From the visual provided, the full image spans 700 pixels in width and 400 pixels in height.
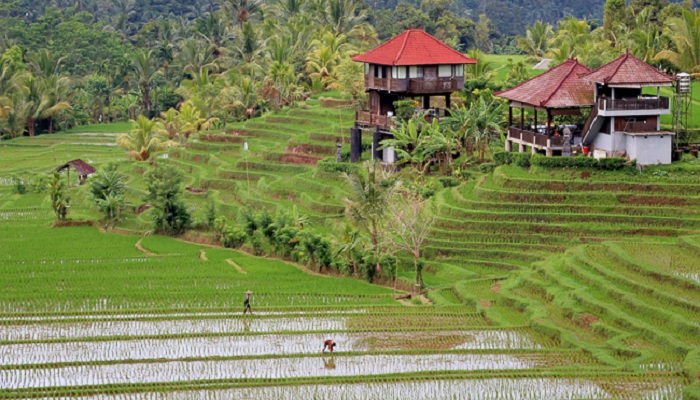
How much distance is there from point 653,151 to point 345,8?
105ft

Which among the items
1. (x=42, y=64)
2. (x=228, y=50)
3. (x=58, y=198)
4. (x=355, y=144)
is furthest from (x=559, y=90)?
(x=42, y=64)

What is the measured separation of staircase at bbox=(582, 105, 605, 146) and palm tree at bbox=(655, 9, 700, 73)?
33.6ft

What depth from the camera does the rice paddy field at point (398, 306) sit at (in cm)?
2384

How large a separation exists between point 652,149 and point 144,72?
138 ft

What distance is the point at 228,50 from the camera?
68438 mm

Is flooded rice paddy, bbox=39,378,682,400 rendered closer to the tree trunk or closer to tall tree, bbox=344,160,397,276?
tall tree, bbox=344,160,397,276

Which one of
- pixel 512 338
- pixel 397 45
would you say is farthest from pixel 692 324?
pixel 397 45

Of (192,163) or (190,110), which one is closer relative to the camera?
(192,163)

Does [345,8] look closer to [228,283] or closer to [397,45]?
[397,45]

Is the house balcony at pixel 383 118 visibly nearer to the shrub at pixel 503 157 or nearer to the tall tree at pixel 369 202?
the shrub at pixel 503 157

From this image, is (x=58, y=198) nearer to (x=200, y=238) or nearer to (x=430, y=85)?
(x=200, y=238)

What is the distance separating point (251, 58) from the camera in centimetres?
6756

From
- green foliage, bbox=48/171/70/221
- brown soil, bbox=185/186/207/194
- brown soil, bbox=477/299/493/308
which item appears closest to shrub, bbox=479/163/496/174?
brown soil, bbox=477/299/493/308

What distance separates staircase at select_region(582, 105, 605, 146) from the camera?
1505 inches
